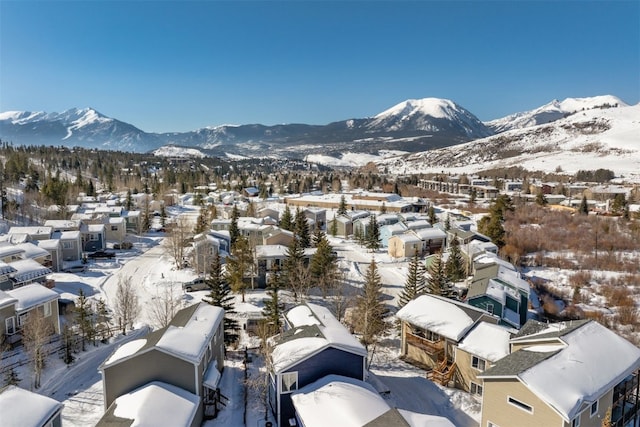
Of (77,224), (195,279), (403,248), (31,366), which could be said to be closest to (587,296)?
(403,248)

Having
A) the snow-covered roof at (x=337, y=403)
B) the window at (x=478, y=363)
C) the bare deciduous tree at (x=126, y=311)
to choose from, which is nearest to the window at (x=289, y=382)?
the snow-covered roof at (x=337, y=403)

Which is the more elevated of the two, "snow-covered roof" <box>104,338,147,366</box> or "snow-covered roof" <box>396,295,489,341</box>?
"snow-covered roof" <box>104,338,147,366</box>

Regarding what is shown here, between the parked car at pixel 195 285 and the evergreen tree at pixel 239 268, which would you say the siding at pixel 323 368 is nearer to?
the evergreen tree at pixel 239 268

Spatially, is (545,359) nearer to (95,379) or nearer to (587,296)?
(95,379)

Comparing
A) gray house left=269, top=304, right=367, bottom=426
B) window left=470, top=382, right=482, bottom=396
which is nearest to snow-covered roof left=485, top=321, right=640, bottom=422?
window left=470, top=382, right=482, bottom=396

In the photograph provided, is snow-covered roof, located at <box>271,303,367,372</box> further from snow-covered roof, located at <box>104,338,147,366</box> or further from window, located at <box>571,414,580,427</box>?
window, located at <box>571,414,580,427</box>

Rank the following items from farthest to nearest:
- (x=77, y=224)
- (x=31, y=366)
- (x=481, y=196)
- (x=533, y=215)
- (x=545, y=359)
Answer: (x=481, y=196)
(x=533, y=215)
(x=77, y=224)
(x=31, y=366)
(x=545, y=359)
